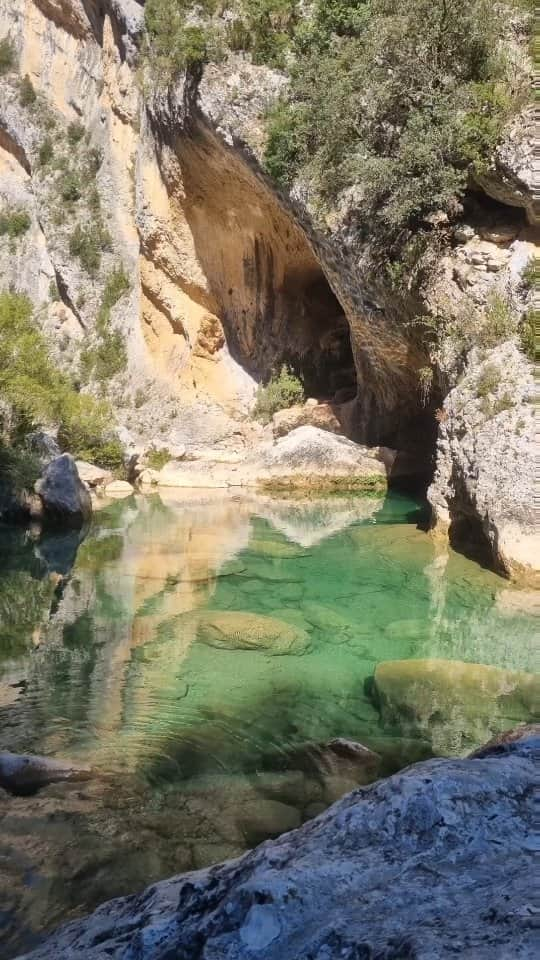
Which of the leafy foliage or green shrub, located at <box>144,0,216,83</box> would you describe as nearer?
green shrub, located at <box>144,0,216,83</box>

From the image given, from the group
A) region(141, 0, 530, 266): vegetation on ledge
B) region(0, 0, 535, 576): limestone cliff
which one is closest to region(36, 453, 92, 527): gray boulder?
region(0, 0, 535, 576): limestone cliff

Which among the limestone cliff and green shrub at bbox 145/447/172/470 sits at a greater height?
the limestone cliff

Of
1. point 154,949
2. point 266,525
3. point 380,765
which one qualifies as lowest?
point 266,525

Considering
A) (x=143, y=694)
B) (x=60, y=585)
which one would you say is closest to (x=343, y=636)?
(x=143, y=694)

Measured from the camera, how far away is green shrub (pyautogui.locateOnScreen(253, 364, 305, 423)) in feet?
67.7

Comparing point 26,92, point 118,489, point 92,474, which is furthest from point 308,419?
point 26,92

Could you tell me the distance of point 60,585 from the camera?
984 centimetres

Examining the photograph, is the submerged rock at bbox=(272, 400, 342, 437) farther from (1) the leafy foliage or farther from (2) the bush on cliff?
(1) the leafy foliage

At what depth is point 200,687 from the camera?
20.1 feet

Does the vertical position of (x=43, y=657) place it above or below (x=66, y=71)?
below

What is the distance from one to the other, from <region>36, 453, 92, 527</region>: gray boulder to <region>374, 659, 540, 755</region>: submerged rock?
28.5ft

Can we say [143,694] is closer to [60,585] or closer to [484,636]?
[484,636]

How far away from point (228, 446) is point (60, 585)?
10792mm

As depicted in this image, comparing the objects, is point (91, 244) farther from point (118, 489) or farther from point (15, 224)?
point (118, 489)
